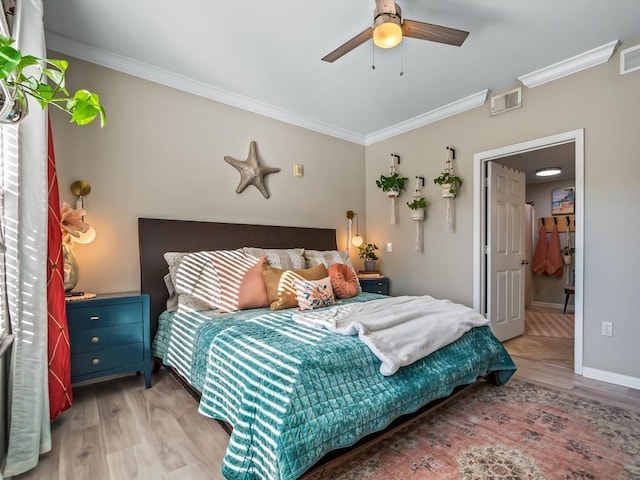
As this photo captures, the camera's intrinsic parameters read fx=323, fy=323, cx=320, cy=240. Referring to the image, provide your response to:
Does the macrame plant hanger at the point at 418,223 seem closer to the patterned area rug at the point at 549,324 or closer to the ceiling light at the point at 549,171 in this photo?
the patterned area rug at the point at 549,324

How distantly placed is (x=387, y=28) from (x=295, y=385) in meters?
1.92

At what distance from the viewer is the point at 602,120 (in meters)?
2.70

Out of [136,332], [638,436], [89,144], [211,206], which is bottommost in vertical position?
[638,436]

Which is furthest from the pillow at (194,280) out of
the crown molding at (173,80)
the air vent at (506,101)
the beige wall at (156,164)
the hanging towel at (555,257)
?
the hanging towel at (555,257)

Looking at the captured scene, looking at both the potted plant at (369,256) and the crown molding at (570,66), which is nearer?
the crown molding at (570,66)

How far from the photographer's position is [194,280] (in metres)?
2.62

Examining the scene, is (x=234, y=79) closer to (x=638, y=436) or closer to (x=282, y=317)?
(x=282, y=317)

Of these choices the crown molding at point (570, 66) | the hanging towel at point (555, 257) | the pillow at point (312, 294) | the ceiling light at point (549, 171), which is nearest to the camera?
the pillow at point (312, 294)

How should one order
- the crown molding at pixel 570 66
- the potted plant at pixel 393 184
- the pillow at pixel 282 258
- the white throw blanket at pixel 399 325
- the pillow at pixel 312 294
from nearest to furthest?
the white throw blanket at pixel 399 325 → the pillow at pixel 312 294 → the crown molding at pixel 570 66 → the pillow at pixel 282 258 → the potted plant at pixel 393 184

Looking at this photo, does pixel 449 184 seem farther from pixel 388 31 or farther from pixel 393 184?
pixel 388 31

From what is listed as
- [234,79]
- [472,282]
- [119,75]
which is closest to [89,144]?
[119,75]

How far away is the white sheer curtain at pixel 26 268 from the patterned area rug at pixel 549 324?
4.84m

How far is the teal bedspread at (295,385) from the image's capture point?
4.29 feet

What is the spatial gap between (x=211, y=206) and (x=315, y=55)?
172 centimetres
